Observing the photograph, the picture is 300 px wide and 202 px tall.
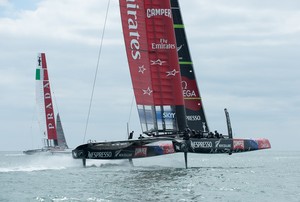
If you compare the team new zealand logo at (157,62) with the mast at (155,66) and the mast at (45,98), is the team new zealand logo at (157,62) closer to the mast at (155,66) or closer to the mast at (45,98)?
the mast at (155,66)

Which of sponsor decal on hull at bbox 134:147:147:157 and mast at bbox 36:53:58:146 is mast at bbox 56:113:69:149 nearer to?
mast at bbox 36:53:58:146

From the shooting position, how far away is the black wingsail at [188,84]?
37.9m

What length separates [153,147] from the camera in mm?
33844

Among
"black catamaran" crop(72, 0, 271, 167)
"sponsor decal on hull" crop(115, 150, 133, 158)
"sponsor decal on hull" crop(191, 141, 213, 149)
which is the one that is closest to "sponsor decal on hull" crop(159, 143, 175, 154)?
"black catamaran" crop(72, 0, 271, 167)

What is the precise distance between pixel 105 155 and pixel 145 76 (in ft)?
14.9

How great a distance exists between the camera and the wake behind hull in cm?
3300

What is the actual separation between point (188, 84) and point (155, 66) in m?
4.82

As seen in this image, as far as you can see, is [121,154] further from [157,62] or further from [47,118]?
[47,118]

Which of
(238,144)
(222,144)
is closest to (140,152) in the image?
(222,144)

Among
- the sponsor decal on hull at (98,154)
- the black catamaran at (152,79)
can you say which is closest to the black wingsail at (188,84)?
the black catamaran at (152,79)

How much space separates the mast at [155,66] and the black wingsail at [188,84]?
11.3 ft

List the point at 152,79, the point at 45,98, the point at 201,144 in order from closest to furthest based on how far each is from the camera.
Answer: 1. the point at 201,144
2. the point at 152,79
3. the point at 45,98

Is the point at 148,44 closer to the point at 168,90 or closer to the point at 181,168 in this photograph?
the point at 168,90

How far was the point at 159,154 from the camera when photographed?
33.9 meters
